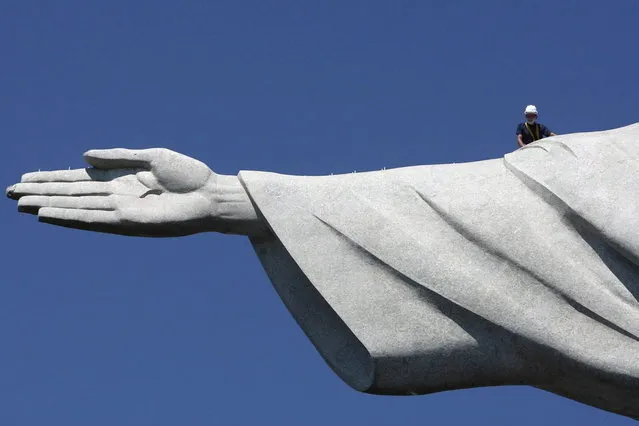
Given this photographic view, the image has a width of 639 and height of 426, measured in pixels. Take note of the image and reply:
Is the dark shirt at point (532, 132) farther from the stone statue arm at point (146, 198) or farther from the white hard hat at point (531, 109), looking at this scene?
the stone statue arm at point (146, 198)

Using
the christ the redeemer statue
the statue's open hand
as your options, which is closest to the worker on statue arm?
the christ the redeemer statue

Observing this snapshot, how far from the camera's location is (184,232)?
12312 millimetres

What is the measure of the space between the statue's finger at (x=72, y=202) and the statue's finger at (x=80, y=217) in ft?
0.12

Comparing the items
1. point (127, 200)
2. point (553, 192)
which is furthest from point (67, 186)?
point (553, 192)

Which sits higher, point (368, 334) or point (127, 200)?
point (127, 200)

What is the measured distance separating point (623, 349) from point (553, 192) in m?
1.16

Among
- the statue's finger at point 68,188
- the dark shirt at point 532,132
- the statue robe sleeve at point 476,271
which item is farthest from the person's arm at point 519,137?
the statue's finger at point 68,188

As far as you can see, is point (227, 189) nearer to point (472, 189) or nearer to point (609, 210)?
point (472, 189)

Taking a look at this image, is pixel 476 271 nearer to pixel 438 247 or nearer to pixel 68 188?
pixel 438 247

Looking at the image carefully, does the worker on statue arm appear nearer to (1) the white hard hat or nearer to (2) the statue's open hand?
(1) the white hard hat

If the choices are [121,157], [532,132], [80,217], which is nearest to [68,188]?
[80,217]

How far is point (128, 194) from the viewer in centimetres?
1230

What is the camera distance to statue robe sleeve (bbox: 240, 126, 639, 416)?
11703 mm

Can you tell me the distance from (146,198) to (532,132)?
10.9ft
